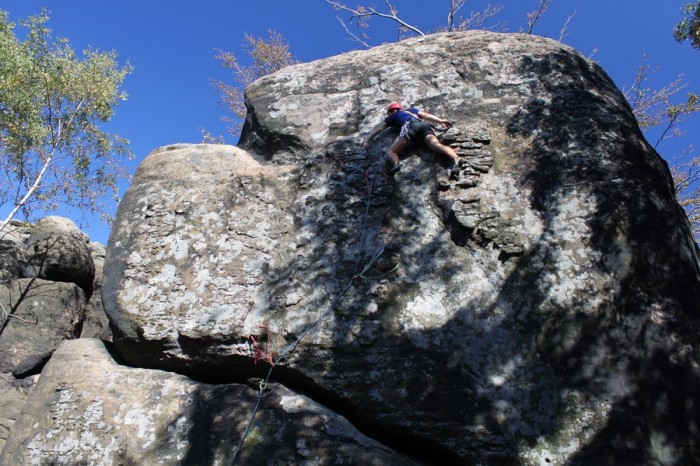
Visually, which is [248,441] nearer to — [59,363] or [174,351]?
[174,351]

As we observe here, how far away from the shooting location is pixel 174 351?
4.17 m

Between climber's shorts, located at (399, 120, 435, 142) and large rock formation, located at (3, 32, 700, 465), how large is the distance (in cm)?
19

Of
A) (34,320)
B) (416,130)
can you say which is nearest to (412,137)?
(416,130)

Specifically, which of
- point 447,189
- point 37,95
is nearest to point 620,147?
point 447,189

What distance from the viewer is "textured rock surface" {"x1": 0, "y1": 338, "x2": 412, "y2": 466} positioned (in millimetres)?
3439

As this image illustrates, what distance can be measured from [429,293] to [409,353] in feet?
1.86

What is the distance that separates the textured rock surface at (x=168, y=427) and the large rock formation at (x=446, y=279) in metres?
0.03

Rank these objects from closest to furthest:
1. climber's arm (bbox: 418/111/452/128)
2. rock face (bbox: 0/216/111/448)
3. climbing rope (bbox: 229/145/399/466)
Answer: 1. climbing rope (bbox: 229/145/399/466)
2. climber's arm (bbox: 418/111/452/128)
3. rock face (bbox: 0/216/111/448)

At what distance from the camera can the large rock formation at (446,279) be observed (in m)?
3.46

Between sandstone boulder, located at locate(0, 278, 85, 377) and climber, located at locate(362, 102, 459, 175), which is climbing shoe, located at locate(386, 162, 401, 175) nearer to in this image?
climber, located at locate(362, 102, 459, 175)

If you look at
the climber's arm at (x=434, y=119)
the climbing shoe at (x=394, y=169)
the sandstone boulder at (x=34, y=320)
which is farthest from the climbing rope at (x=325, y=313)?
the sandstone boulder at (x=34, y=320)

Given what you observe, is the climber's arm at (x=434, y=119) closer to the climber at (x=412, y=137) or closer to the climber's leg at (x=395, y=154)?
the climber at (x=412, y=137)

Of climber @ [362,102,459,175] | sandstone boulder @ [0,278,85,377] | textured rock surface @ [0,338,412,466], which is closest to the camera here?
textured rock surface @ [0,338,412,466]

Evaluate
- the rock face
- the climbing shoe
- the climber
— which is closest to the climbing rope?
the climbing shoe
